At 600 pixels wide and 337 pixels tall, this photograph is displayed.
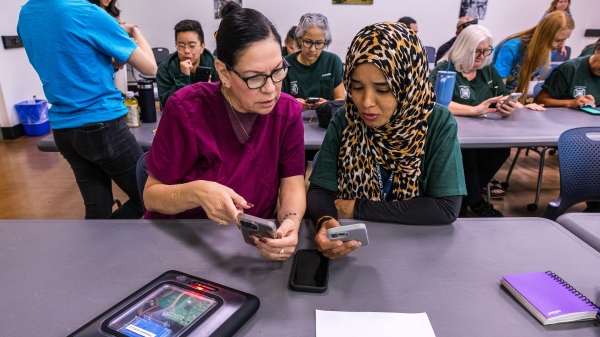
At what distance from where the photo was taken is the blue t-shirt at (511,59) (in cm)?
313

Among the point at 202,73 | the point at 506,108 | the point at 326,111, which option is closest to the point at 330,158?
the point at 326,111

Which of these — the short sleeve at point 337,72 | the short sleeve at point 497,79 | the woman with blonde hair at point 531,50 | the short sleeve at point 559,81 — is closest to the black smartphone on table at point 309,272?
the short sleeve at point 337,72

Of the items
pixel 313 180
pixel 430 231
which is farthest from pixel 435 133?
pixel 313 180

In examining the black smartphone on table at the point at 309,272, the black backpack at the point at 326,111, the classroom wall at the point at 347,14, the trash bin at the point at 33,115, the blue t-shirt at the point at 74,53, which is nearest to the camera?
the black smartphone on table at the point at 309,272

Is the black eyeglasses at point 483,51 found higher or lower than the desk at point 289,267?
higher

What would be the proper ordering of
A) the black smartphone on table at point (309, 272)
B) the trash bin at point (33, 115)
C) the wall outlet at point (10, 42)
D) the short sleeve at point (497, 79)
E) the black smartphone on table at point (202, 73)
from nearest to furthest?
the black smartphone on table at point (309, 272), the black smartphone on table at point (202, 73), the short sleeve at point (497, 79), the wall outlet at point (10, 42), the trash bin at point (33, 115)

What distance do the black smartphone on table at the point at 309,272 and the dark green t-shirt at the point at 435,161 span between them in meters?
0.37

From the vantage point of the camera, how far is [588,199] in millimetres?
1838

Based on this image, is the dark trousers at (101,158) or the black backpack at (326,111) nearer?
the dark trousers at (101,158)

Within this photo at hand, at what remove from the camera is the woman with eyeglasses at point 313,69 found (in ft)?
9.32

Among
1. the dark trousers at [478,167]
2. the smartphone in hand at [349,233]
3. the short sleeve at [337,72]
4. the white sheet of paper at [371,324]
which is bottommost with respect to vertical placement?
the dark trousers at [478,167]

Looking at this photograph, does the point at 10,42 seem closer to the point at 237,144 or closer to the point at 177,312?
A: the point at 237,144

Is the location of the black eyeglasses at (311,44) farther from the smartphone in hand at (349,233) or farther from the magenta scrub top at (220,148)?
the smartphone in hand at (349,233)

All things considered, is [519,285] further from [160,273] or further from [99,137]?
[99,137]
